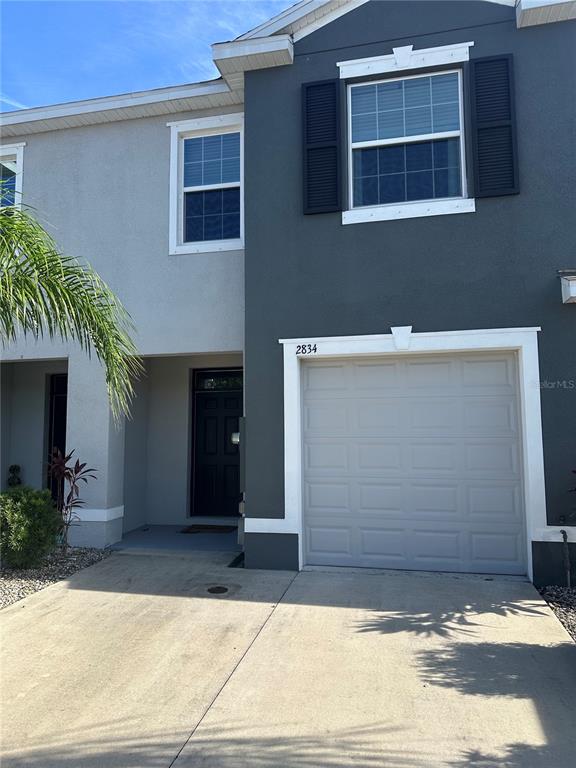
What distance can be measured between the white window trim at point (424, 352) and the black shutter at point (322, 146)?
173 cm

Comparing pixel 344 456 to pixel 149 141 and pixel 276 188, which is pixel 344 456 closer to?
pixel 276 188

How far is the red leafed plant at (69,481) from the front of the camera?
23.2 ft

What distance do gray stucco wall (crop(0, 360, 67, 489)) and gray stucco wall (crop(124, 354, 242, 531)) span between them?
6.16 ft

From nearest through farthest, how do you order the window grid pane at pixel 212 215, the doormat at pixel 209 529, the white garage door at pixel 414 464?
the white garage door at pixel 414 464
the window grid pane at pixel 212 215
the doormat at pixel 209 529

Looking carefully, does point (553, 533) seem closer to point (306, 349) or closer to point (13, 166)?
point (306, 349)

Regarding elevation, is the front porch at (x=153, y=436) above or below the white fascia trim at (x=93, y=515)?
above

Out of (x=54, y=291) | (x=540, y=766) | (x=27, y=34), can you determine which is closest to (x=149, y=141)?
(x=27, y=34)

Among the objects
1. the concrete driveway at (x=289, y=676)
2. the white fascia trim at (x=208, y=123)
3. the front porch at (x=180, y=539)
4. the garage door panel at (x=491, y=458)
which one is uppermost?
the white fascia trim at (x=208, y=123)

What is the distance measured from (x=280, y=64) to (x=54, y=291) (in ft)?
13.7

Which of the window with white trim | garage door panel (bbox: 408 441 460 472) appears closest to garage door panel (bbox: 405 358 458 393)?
garage door panel (bbox: 408 441 460 472)

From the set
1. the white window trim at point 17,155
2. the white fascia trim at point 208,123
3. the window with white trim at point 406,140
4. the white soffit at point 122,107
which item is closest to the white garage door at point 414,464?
the window with white trim at point 406,140

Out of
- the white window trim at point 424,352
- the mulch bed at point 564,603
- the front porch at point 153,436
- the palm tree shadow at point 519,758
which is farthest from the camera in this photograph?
the front porch at point 153,436

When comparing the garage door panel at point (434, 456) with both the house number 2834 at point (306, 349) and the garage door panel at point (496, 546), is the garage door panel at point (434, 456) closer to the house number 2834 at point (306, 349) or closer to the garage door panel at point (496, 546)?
the garage door panel at point (496, 546)

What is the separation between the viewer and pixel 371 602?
5.20m
